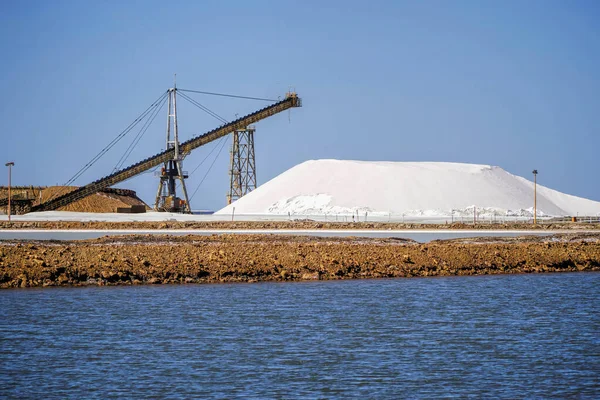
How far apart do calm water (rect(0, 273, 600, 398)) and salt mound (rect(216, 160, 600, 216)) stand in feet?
163

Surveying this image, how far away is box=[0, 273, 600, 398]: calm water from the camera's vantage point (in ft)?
44.0

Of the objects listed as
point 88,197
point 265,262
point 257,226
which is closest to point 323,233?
point 257,226

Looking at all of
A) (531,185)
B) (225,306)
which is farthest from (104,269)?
(531,185)

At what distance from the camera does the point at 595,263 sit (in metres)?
33.0

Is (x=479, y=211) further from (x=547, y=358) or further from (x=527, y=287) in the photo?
(x=547, y=358)

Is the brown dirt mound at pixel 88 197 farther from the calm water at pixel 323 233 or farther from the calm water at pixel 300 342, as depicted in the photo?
the calm water at pixel 300 342

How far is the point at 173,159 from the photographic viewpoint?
2867 inches

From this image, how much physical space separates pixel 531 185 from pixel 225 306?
242 feet

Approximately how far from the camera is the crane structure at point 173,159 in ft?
234

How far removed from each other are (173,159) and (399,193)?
2095cm

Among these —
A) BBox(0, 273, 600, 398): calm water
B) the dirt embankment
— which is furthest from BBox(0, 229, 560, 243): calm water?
BBox(0, 273, 600, 398): calm water

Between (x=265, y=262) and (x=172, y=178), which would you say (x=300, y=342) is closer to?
(x=265, y=262)

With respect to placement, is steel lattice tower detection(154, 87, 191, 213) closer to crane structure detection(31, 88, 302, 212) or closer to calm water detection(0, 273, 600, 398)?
crane structure detection(31, 88, 302, 212)

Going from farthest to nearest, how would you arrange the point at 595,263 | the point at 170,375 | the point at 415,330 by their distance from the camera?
the point at 595,263, the point at 415,330, the point at 170,375
